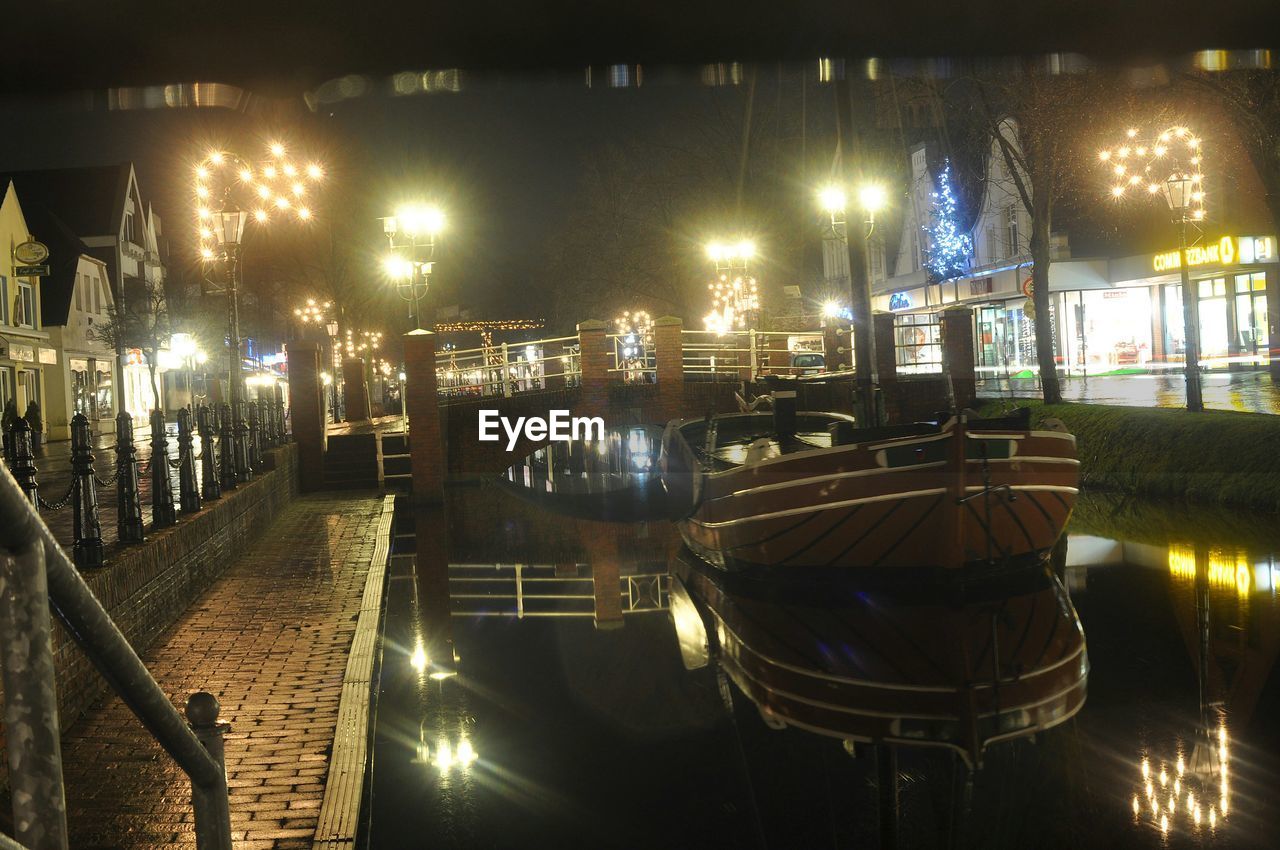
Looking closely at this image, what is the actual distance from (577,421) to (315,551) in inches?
510

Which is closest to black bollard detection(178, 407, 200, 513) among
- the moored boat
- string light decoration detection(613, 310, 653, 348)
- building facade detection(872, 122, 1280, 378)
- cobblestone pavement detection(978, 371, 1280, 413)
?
the moored boat

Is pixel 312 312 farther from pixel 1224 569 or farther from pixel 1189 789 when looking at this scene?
pixel 1189 789

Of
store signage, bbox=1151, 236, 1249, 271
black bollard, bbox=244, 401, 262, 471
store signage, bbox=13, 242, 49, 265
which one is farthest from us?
store signage, bbox=13, 242, 49, 265

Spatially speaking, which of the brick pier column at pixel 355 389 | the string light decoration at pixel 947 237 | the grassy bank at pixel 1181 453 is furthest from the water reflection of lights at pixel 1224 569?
the string light decoration at pixel 947 237

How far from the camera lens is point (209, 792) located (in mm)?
2191

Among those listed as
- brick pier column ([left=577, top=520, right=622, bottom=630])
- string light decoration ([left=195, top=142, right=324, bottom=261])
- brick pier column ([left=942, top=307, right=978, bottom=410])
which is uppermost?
string light decoration ([left=195, top=142, right=324, bottom=261])

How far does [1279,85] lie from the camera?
16031 mm

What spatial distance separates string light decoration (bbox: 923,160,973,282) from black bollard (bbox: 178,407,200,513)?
36164 mm

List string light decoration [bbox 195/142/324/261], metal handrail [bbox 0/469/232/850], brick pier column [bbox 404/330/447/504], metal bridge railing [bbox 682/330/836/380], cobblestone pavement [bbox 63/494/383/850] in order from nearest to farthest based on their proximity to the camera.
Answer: metal handrail [bbox 0/469/232/850] < cobblestone pavement [bbox 63/494/383/850] < string light decoration [bbox 195/142/324/261] < brick pier column [bbox 404/330/447/504] < metal bridge railing [bbox 682/330/836/380]

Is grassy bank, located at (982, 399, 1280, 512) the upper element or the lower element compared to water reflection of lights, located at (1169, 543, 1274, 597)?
upper

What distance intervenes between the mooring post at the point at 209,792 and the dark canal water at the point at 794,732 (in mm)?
2379

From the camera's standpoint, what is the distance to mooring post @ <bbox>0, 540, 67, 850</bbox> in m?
1.22

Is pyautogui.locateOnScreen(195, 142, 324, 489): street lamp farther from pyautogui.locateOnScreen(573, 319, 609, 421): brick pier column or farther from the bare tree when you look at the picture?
the bare tree

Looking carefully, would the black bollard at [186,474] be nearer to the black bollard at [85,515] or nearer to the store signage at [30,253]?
the black bollard at [85,515]
